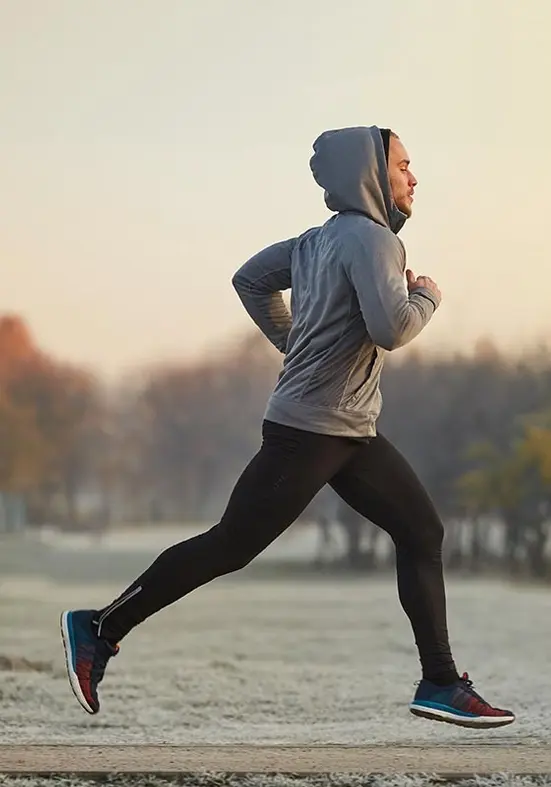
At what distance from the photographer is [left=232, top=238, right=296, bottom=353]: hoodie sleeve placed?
255 centimetres

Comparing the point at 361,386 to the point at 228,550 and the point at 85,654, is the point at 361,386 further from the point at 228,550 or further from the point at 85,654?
the point at 85,654

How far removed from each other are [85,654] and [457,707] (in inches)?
27.0

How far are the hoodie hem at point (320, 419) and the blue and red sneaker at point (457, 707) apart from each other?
505 millimetres

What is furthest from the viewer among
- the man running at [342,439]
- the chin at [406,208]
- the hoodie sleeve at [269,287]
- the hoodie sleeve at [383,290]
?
the hoodie sleeve at [269,287]

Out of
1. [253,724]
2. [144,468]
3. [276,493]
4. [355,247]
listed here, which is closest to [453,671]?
[276,493]

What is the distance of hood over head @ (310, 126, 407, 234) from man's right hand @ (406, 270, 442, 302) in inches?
4.1

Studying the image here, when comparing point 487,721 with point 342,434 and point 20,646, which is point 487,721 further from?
point 20,646

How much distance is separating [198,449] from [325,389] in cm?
1074

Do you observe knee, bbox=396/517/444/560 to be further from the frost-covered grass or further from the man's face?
the frost-covered grass

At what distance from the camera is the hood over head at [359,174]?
237cm

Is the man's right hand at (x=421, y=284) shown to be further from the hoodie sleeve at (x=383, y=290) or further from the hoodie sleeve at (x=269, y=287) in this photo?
the hoodie sleeve at (x=269, y=287)

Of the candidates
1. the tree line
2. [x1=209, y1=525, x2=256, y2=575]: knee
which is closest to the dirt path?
[x1=209, y1=525, x2=256, y2=575]: knee

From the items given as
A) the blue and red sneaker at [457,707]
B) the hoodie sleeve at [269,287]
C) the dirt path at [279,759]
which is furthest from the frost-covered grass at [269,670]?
the hoodie sleeve at [269,287]

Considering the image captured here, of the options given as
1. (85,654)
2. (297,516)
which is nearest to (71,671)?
(85,654)
